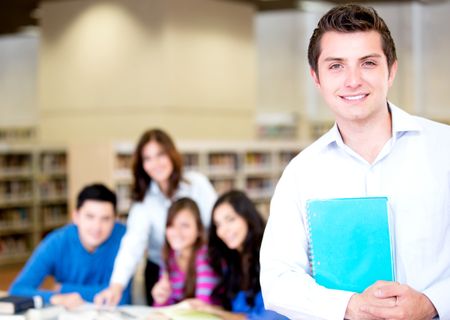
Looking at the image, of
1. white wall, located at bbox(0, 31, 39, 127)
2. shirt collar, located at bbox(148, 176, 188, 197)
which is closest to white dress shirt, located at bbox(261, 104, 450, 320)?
shirt collar, located at bbox(148, 176, 188, 197)

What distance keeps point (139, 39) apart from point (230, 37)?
5.11ft

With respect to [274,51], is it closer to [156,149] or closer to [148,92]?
[148,92]

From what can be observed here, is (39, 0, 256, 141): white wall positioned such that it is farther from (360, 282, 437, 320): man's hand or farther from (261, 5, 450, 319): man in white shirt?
(360, 282, 437, 320): man's hand

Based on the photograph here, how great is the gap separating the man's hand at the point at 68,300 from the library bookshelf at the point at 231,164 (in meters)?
3.86

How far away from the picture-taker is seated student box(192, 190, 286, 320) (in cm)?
329

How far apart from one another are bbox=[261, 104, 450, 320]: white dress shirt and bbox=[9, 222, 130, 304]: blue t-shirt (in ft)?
7.25

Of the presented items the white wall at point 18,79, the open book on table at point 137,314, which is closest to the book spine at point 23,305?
the open book on table at point 137,314

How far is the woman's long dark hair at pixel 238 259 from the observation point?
3.31 meters

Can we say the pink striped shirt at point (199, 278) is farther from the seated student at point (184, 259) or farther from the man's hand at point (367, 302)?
the man's hand at point (367, 302)

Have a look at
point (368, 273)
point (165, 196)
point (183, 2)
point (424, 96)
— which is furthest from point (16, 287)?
point (424, 96)

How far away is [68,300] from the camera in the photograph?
336 cm

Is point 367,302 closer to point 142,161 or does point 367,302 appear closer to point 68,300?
point 68,300

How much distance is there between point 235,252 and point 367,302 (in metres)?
1.90

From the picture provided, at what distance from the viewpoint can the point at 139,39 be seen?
32.7ft
